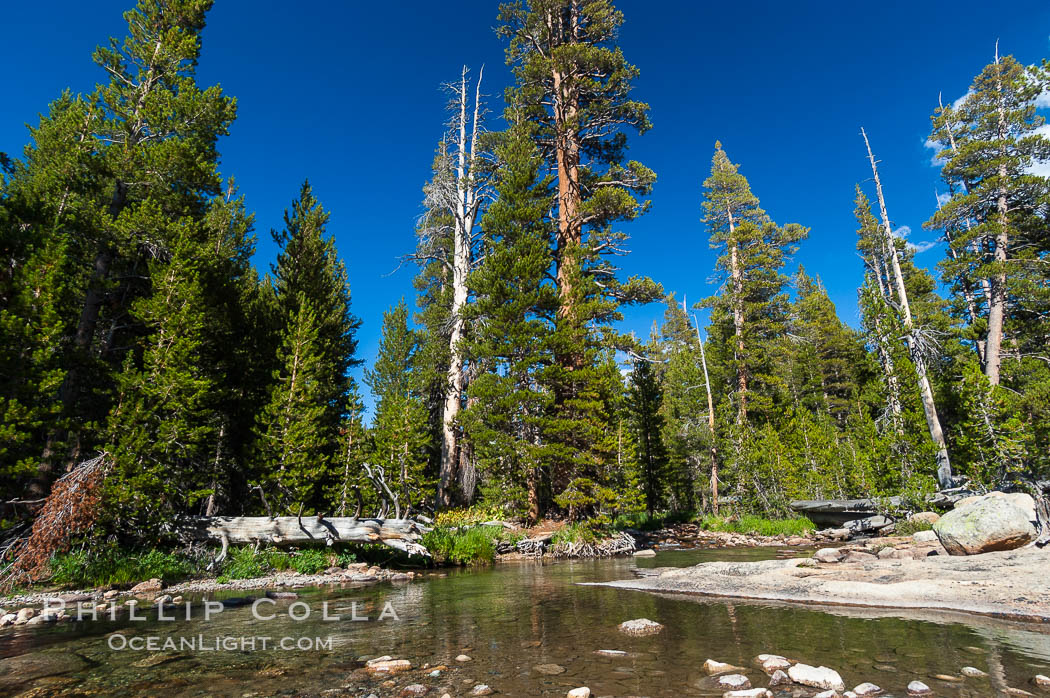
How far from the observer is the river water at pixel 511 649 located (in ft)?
14.2

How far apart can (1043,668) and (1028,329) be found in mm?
29943

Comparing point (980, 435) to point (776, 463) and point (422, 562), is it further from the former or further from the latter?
point (422, 562)

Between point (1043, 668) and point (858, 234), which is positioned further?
point (858, 234)

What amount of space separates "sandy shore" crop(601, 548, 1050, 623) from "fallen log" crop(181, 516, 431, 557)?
6.94 m

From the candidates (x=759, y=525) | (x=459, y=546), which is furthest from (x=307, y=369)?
(x=759, y=525)

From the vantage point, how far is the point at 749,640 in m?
5.49

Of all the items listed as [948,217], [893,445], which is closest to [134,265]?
[893,445]

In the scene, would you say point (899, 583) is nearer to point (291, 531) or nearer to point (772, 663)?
point (772, 663)

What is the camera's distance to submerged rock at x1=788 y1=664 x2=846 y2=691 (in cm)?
392

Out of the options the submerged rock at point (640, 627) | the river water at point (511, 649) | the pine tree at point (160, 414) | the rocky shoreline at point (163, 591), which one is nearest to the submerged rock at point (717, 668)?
the river water at point (511, 649)

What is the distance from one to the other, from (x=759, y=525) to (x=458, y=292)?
20.7 m

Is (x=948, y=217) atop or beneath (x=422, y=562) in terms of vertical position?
atop

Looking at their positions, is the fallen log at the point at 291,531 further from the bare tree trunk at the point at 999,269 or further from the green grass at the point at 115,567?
the bare tree trunk at the point at 999,269

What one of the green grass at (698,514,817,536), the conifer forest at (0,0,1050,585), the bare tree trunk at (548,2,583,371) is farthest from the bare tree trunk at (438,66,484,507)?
the green grass at (698,514,817,536)
